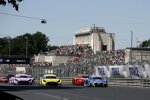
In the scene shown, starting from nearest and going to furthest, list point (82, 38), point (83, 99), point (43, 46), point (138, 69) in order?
point (83, 99), point (138, 69), point (82, 38), point (43, 46)

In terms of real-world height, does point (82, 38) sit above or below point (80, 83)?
above

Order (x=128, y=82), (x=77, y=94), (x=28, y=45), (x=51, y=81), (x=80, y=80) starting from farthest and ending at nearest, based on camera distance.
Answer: (x=28, y=45) → (x=80, y=80) → (x=128, y=82) → (x=51, y=81) → (x=77, y=94)

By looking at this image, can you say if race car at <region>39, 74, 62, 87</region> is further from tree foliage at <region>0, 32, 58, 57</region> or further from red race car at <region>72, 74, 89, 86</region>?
tree foliage at <region>0, 32, 58, 57</region>

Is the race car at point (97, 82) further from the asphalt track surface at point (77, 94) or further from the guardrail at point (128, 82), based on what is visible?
the asphalt track surface at point (77, 94)

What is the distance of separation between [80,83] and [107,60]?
24.6 meters

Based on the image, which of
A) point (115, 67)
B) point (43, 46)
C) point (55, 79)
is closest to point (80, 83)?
point (115, 67)

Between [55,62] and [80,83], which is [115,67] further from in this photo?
[55,62]

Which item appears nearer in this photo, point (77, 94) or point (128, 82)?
point (77, 94)

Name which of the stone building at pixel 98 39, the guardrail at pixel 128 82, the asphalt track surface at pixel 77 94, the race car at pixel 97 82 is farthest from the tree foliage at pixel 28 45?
the asphalt track surface at pixel 77 94

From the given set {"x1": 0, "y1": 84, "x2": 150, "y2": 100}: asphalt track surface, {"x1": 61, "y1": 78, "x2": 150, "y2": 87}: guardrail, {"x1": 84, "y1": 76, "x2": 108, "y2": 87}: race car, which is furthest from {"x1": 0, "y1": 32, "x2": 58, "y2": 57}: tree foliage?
{"x1": 0, "y1": 84, "x2": 150, "y2": 100}: asphalt track surface

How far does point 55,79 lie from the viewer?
50688mm

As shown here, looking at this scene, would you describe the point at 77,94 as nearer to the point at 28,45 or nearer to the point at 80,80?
the point at 80,80

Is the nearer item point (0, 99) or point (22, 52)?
point (0, 99)

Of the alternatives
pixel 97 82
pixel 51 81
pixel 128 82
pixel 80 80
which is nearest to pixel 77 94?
pixel 51 81
